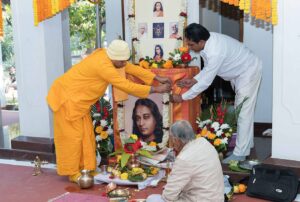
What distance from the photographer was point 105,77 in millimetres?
4395

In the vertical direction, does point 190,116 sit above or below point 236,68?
below

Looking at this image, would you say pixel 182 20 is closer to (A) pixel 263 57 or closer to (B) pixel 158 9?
(B) pixel 158 9

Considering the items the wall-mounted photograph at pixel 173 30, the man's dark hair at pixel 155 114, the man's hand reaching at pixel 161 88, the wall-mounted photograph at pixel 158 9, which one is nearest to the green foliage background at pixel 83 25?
the wall-mounted photograph at pixel 158 9

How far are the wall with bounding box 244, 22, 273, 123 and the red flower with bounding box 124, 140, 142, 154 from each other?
2.08 m

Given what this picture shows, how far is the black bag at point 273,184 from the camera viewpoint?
3902mm

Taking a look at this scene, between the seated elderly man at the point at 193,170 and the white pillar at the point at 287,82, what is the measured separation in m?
1.39

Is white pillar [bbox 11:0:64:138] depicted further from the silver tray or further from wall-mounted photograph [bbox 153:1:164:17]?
the silver tray

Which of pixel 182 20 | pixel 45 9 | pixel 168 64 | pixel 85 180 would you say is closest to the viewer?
pixel 85 180

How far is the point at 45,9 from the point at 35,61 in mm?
710

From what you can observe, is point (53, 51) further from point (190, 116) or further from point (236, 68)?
point (236, 68)

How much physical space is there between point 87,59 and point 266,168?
2.06 meters

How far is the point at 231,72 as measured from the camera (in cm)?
472

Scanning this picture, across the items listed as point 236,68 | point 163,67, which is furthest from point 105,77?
point 236,68

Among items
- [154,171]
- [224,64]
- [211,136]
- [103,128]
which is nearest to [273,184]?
[211,136]
